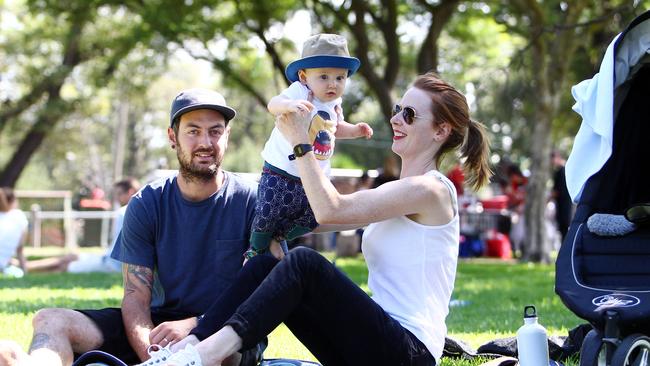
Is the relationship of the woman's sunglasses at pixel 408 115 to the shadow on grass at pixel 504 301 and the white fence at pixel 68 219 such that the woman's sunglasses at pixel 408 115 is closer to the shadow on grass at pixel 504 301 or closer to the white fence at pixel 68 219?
the shadow on grass at pixel 504 301

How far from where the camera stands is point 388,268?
166 inches

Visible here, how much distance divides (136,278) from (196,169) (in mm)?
603

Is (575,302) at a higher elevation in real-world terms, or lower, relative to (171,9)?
lower

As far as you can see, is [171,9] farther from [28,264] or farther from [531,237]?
[531,237]

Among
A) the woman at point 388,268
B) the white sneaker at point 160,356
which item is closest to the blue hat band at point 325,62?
the woman at point 388,268

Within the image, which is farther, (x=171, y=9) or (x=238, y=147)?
(x=238, y=147)

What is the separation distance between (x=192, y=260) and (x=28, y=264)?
1114 cm

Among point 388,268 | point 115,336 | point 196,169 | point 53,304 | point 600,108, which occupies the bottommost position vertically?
point 53,304

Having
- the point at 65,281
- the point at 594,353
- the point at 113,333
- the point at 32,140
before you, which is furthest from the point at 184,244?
the point at 32,140

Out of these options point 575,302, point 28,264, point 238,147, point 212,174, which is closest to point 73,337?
point 212,174

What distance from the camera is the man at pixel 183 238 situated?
187 inches

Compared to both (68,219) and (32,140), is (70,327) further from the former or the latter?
(32,140)

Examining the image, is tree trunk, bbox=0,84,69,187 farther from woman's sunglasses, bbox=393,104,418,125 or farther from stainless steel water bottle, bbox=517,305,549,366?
stainless steel water bottle, bbox=517,305,549,366

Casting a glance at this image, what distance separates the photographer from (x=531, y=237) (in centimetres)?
1850
